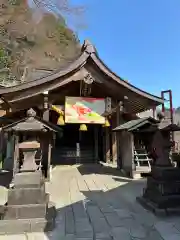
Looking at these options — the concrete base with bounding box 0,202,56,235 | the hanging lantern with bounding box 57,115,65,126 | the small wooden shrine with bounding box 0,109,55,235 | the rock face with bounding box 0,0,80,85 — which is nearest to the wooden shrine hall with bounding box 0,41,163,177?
the hanging lantern with bounding box 57,115,65,126

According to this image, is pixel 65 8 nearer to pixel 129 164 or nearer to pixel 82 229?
pixel 129 164

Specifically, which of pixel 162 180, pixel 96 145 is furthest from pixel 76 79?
pixel 162 180

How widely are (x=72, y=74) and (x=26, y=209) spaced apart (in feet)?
22.1

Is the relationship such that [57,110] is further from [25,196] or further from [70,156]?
[25,196]

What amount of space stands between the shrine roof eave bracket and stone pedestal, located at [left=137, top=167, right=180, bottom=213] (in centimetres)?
574

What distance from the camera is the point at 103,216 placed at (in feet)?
14.7

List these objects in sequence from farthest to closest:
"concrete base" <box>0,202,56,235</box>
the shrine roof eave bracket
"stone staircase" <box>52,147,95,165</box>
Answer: "stone staircase" <box>52,147,95,165</box>
the shrine roof eave bracket
"concrete base" <box>0,202,56,235</box>

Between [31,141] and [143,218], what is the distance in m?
3.17

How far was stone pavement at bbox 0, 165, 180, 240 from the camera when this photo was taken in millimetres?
3598

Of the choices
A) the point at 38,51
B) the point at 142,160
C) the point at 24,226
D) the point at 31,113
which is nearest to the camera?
the point at 24,226

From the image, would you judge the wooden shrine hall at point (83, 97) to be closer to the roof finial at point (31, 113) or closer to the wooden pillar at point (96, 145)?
the wooden pillar at point (96, 145)

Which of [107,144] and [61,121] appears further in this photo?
[107,144]

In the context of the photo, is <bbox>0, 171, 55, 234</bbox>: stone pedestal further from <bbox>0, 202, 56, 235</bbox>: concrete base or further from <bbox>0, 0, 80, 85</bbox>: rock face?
<bbox>0, 0, 80, 85</bbox>: rock face

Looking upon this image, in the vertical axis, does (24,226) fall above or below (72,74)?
below
